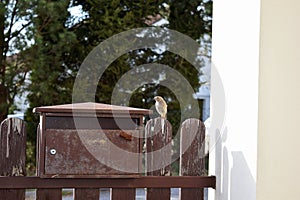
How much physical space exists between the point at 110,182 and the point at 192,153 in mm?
336

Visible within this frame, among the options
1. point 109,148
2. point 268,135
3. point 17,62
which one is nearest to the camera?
point 268,135

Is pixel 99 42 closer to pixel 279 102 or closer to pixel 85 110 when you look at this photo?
pixel 85 110

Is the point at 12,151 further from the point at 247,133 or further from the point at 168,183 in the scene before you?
the point at 247,133

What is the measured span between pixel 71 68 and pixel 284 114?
11.1ft

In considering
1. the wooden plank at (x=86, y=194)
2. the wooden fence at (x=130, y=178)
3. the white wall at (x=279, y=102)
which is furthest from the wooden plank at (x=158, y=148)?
the white wall at (x=279, y=102)

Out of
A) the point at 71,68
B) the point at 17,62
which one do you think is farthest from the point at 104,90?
the point at 17,62

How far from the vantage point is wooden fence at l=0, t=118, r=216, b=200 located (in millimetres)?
1557

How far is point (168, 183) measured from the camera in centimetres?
166

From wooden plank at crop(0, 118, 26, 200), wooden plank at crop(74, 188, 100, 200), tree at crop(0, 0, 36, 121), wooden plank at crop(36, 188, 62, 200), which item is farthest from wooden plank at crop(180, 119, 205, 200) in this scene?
tree at crop(0, 0, 36, 121)

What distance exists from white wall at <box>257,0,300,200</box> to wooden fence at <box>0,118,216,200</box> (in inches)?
16.1

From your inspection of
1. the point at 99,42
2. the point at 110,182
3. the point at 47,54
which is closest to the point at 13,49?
the point at 47,54

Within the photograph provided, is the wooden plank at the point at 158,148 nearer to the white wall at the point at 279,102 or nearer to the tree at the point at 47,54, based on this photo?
the white wall at the point at 279,102

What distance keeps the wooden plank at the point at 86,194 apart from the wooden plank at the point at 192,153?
33 centimetres

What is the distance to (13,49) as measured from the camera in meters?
4.07
